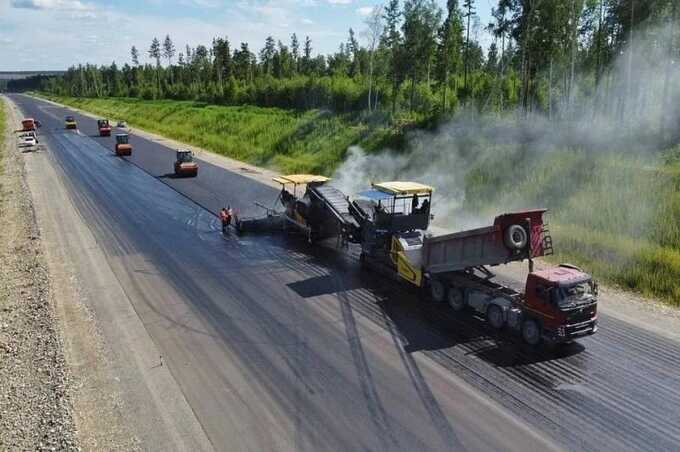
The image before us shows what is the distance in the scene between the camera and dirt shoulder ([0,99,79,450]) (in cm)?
1054

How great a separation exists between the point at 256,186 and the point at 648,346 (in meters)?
26.2

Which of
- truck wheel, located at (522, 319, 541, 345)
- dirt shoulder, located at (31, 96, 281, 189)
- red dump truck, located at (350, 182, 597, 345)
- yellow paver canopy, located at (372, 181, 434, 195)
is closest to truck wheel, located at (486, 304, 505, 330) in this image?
red dump truck, located at (350, 182, 597, 345)

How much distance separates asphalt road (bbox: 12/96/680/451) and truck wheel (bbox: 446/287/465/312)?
35 cm

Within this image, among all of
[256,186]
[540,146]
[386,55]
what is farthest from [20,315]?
[386,55]

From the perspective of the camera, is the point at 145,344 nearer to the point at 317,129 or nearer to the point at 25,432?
the point at 25,432

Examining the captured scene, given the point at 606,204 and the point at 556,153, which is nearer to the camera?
the point at 606,204

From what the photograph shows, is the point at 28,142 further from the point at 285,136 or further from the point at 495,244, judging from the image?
the point at 495,244

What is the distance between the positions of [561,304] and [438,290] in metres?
4.08

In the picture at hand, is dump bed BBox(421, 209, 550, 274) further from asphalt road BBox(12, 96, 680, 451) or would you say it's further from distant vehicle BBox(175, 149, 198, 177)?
distant vehicle BBox(175, 149, 198, 177)

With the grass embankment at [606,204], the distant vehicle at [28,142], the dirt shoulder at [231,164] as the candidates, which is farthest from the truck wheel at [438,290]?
the distant vehicle at [28,142]

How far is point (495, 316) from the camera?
14828 mm

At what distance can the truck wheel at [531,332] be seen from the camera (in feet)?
45.0

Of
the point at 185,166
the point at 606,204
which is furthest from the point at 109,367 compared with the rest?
the point at 185,166

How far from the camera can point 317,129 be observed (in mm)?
51906
